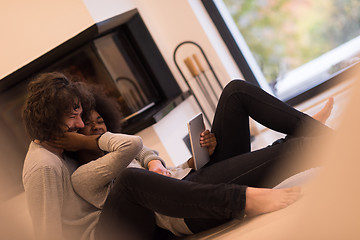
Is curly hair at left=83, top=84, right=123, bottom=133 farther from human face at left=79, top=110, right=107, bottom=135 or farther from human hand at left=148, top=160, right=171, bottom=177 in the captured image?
human hand at left=148, top=160, right=171, bottom=177

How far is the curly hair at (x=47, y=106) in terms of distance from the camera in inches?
54.4

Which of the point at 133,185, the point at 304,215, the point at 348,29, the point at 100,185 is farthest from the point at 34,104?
the point at 348,29

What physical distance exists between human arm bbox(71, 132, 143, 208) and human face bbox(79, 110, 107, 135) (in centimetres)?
19

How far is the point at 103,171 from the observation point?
1323mm

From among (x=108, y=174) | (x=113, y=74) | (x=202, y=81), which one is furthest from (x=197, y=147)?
(x=202, y=81)

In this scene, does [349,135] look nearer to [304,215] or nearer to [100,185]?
[304,215]

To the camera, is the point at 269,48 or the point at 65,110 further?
the point at 269,48

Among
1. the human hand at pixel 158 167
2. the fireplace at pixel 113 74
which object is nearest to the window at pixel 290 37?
the fireplace at pixel 113 74

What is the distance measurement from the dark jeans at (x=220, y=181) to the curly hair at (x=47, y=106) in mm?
328

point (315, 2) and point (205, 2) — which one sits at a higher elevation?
point (205, 2)

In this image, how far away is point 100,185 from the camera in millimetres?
1333

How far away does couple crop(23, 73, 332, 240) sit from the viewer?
1.13 meters

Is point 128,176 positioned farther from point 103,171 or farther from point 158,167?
point 158,167

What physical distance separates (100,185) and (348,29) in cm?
284
